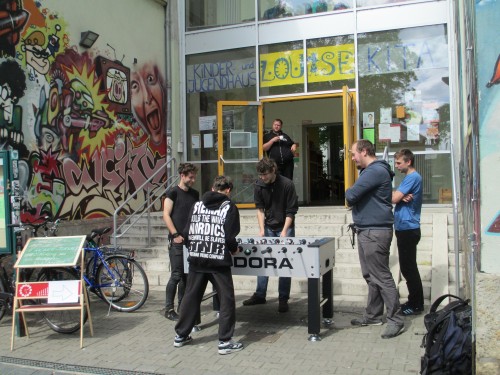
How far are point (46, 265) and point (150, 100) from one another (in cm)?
648

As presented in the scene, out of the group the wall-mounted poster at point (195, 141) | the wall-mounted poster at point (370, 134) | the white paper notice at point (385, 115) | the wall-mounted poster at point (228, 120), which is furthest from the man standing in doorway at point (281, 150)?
the wall-mounted poster at point (195, 141)

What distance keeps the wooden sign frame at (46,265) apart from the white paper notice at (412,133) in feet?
23.0

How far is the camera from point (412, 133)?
10.2 m

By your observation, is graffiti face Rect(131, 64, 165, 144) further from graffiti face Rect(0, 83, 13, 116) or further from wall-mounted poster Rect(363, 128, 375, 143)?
wall-mounted poster Rect(363, 128, 375, 143)

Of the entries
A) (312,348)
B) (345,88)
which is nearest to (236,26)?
(345,88)

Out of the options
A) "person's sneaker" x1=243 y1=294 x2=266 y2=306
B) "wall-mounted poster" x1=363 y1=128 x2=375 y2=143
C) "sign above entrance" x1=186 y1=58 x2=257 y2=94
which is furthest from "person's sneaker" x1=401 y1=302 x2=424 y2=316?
"sign above entrance" x1=186 y1=58 x2=257 y2=94

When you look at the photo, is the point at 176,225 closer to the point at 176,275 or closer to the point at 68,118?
the point at 176,275

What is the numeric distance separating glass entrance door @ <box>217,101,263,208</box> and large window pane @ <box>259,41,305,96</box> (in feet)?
2.00

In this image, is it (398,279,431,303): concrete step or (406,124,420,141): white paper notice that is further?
(406,124,420,141): white paper notice

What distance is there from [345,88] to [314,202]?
4.69m

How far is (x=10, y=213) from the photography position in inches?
231

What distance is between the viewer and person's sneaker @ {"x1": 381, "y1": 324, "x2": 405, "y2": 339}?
5.00 metres

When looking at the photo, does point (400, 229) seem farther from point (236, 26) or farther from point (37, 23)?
point (236, 26)

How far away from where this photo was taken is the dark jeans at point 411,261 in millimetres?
5676
